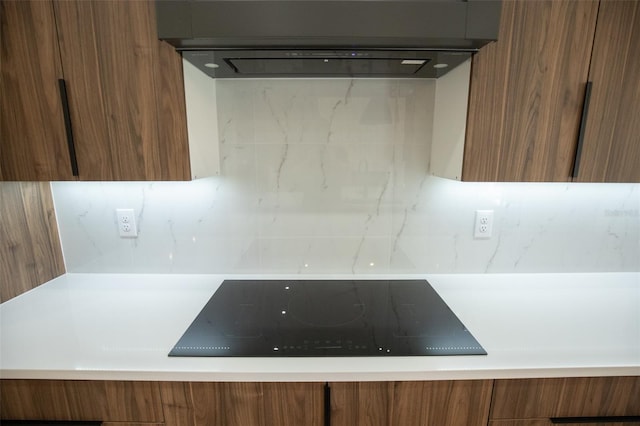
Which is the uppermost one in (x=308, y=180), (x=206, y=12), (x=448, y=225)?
(x=206, y=12)

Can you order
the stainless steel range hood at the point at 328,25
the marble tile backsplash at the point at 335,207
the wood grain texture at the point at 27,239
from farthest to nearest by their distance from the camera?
the marble tile backsplash at the point at 335,207
the wood grain texture at the point at 27,239
the stainless steel range hood at the point at 328,25

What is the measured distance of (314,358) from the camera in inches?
32.6

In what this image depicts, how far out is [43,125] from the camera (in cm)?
94

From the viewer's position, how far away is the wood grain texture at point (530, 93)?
0.88 metres

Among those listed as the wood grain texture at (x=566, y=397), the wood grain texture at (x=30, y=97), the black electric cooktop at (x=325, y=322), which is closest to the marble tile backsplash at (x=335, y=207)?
the black electric cooktop at (x=325, y=322)

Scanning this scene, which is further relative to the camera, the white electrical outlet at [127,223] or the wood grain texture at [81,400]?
the white electrical outlet at [127,223]

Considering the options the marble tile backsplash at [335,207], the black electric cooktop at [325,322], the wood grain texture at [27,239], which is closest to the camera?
the black electric cooktop at [325,322]

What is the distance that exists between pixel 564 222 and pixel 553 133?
0.58 metres

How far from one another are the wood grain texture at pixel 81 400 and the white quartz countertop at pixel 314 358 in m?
0.04

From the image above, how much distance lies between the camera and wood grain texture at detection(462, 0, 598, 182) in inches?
34.6

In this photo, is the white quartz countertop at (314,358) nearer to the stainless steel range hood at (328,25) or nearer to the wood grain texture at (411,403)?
the wood grain texture at (411,403)

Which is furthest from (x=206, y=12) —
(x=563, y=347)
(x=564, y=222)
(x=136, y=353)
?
(x=564, y=222)

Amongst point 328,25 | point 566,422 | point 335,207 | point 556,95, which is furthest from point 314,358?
point 556,95

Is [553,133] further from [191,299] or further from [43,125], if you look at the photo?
[43,125]
